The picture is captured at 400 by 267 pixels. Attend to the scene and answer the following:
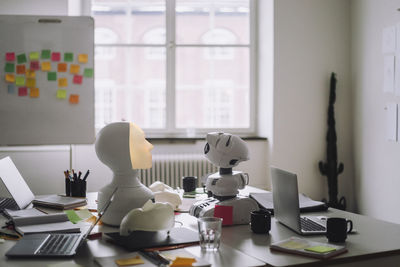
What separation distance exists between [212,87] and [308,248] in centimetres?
332

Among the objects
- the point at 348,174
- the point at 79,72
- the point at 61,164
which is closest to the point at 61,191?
the point at 61,164

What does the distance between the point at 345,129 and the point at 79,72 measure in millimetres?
2526

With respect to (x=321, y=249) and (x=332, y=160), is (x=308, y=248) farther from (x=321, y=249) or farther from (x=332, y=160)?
(x=332, y=160)

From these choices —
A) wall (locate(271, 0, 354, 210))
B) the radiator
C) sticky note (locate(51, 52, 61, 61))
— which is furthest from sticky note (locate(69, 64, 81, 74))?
wall (locate(271, 0, 354, 210))

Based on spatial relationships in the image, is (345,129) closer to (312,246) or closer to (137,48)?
(137,48)

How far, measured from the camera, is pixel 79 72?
13.0 feet

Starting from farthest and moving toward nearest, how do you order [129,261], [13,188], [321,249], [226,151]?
[13,188]
[226,151]
[321,249]
[129,261]

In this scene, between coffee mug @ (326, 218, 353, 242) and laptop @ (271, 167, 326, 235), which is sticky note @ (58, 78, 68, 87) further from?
coffee mug @ (326, 218, 353, 242)

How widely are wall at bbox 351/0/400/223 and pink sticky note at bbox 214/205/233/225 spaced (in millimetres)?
2423

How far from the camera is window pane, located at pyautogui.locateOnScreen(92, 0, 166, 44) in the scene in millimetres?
4637

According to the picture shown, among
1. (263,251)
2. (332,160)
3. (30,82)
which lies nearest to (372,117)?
(332,160)

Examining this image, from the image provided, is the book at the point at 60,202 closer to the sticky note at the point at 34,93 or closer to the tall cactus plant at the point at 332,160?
the sticky note at the point at 34,93

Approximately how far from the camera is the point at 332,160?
14.8ft

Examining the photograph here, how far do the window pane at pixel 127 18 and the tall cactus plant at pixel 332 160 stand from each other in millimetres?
1769
